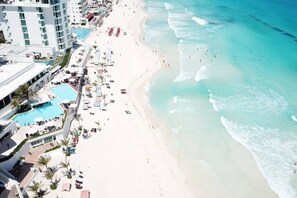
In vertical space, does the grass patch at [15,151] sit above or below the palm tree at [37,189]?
above

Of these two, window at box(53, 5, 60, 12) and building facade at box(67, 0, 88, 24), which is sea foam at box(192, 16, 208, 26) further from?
window at box(53, 5, 60, 12)

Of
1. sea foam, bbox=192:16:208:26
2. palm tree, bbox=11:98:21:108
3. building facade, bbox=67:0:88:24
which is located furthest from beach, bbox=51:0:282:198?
sea foam, bbox=192:16:208:26

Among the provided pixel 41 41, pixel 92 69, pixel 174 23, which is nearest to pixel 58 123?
pixel 92 69

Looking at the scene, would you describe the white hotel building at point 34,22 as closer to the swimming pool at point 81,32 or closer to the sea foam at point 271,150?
the swimming pool at point 81,32

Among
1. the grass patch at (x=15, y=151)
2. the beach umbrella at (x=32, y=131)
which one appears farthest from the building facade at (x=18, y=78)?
the grass patch at (x=15, y=151)

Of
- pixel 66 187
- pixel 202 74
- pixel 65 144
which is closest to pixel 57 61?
pixel 65 144

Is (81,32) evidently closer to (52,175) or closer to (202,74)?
(202,74)
